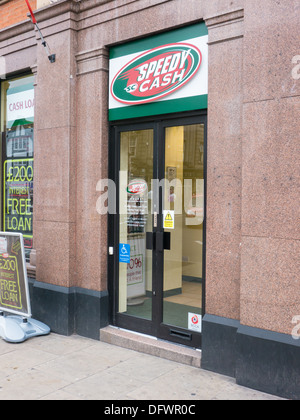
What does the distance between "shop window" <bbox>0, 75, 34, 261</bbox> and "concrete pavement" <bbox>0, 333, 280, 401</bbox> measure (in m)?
2.43

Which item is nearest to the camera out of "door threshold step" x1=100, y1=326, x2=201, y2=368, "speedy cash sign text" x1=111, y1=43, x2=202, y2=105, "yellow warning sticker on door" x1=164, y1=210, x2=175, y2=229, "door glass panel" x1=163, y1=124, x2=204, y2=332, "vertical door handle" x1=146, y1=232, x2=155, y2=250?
"door threshold step" x1=100, y1=326, x2=201, y2=368

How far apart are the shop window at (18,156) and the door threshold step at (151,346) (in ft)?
7.77

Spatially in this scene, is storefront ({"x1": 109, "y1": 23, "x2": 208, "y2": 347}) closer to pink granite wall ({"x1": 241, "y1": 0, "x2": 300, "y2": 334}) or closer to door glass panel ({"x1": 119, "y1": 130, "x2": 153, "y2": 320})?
door glass panel ({"x1": 119, "y1": 130, "x2": 153, "y2": 320})

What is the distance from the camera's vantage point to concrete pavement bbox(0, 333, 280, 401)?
424 cm

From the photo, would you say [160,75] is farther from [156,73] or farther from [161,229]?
[161,229]

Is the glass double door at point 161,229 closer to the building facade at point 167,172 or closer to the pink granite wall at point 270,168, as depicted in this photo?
the building facade at point 167,172

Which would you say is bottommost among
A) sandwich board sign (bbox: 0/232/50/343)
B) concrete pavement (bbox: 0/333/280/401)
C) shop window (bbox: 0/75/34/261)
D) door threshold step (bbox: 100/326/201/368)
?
concrete pavement (bbox: 0/333/280/401)

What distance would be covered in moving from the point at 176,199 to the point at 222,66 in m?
1.66

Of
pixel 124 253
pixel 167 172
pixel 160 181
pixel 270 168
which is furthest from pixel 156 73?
pixel 124 253

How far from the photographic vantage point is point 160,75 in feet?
17.7

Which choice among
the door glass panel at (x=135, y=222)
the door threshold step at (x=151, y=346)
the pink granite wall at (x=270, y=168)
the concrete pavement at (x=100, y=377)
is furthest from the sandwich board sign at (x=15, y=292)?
the pink granite wall at (x=270, y=168)

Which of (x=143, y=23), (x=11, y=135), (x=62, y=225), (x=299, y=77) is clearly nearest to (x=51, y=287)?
(x=62, y=225)

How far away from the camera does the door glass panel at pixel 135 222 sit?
575 cm

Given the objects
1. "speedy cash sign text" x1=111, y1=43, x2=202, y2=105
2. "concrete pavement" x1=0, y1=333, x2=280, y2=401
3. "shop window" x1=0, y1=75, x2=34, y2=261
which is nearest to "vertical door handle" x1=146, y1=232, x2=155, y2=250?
"concrete pavement" x1=0, y1=333, x2=280, y2=401
